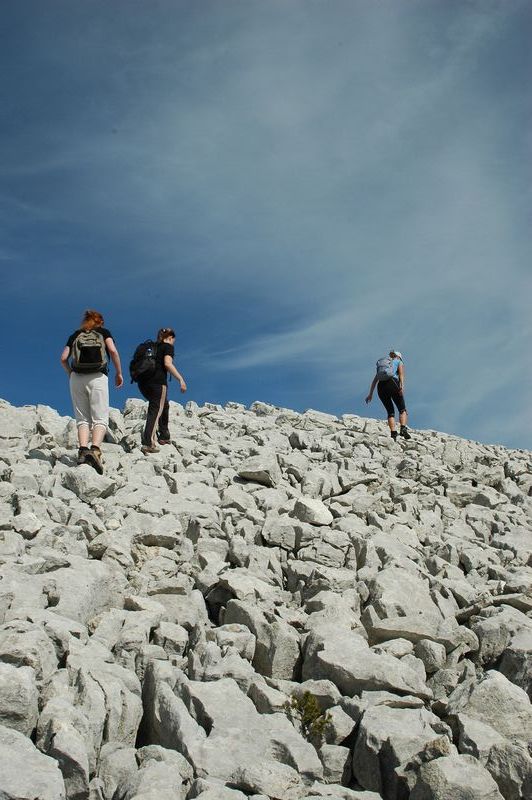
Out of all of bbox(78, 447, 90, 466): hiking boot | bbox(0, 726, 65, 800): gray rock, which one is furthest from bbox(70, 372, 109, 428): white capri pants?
bbox(0, 726, 65, 800): gray rock

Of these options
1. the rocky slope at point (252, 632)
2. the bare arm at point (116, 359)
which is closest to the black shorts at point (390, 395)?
the rocky slope at point (252, 632)

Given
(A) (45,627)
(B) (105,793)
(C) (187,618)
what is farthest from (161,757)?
(C) (187,618)

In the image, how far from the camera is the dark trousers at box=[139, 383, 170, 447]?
42.4 ft

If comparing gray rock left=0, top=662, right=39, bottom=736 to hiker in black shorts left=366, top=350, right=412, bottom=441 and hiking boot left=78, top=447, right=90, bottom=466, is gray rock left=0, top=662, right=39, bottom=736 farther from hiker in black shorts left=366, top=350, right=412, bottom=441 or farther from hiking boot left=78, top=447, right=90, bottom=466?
hiker in black shorts left=366, top=350, right=412, bottom=441

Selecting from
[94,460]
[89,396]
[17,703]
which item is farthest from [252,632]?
[89,396]

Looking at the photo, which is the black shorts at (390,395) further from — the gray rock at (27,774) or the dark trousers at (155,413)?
the gray rock at (27,774)

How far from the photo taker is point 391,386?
61.1 ft

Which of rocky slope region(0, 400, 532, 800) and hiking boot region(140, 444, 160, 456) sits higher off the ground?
hiking boot region(140, 444, 160, 456)

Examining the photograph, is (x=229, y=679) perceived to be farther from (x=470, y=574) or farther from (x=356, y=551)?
(x=470, y=574)

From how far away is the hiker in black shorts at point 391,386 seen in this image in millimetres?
18531

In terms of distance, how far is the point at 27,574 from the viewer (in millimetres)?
6926

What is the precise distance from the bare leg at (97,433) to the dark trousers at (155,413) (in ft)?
4.52

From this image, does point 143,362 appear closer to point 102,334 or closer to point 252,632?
point 102,334

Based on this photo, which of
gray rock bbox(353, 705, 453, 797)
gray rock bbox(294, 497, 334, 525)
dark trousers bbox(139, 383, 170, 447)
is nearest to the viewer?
gray rock bbox(353, 705, 453, 797)
